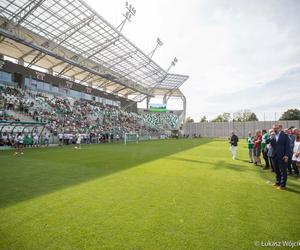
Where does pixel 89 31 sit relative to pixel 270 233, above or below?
above

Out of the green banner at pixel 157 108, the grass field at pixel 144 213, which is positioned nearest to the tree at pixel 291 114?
the green banner at pixel 157 108

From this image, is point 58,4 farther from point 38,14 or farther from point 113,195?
point 113,195

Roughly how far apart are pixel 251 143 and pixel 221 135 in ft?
178

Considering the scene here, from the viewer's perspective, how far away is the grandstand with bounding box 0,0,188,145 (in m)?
24.9

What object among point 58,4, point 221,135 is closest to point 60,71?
point 58,4

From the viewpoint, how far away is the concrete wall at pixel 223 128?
5781 centimetres

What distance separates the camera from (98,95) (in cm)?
4706

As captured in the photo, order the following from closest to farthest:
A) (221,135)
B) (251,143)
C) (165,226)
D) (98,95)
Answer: (165,226) → (251,143) → (98,95) → (221,135)

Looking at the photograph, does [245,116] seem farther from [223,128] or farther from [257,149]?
[257,149]

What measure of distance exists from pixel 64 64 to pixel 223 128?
46659mm

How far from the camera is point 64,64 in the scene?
37688 millimetres

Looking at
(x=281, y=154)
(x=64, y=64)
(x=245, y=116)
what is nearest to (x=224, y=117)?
(x=245, y=116)

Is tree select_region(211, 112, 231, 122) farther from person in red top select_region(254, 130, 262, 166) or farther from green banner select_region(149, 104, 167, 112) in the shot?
person in red top select_region(254, 130, 262, 166)

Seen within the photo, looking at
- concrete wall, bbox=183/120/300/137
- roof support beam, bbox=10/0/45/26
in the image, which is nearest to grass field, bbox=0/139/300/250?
roof support beam, bbox=10/0/45/26
